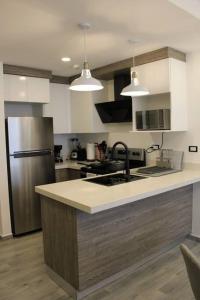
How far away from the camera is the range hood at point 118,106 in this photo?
376 cm

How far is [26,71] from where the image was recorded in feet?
12.2

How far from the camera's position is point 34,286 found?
7.84 ft

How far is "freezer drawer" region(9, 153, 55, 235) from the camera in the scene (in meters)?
3.49

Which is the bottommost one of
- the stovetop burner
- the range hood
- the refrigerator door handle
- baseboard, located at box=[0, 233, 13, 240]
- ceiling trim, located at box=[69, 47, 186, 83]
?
baseboard, located at box=[0, 233, 13, 240]

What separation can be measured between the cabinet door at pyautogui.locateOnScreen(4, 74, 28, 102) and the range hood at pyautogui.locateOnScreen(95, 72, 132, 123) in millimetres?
1156

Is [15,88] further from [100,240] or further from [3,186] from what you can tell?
[100,240]

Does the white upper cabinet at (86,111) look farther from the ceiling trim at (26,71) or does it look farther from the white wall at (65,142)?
the ceiling trim at (26,71)

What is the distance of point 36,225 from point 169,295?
2.12 meters

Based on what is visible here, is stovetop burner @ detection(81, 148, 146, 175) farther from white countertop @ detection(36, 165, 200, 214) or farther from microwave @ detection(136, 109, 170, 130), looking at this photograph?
microwave @ detection(136, 109, 170, 130)

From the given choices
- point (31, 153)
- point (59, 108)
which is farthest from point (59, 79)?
point (31, 153)

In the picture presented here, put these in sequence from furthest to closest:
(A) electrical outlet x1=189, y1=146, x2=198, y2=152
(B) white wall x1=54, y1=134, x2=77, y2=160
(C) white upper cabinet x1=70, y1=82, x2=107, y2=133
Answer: (B) white wall x1=54, y1=134, x2=77, y2=160 → (C) white upper cabinet x1=70, y1=82, x2=107, y2=133 → (A) electrical outlet x1=189, y1=146, x2=198, y2=152

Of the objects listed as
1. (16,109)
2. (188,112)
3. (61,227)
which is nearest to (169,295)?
(61,227)

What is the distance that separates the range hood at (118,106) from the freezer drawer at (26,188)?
46.5 inches

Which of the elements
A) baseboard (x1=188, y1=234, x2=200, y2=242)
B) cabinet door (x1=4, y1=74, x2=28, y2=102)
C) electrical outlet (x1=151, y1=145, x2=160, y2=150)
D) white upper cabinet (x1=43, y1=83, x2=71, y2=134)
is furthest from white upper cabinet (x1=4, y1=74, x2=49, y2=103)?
baseboard (x1=188, y1=234, x2=200, y2=242)
